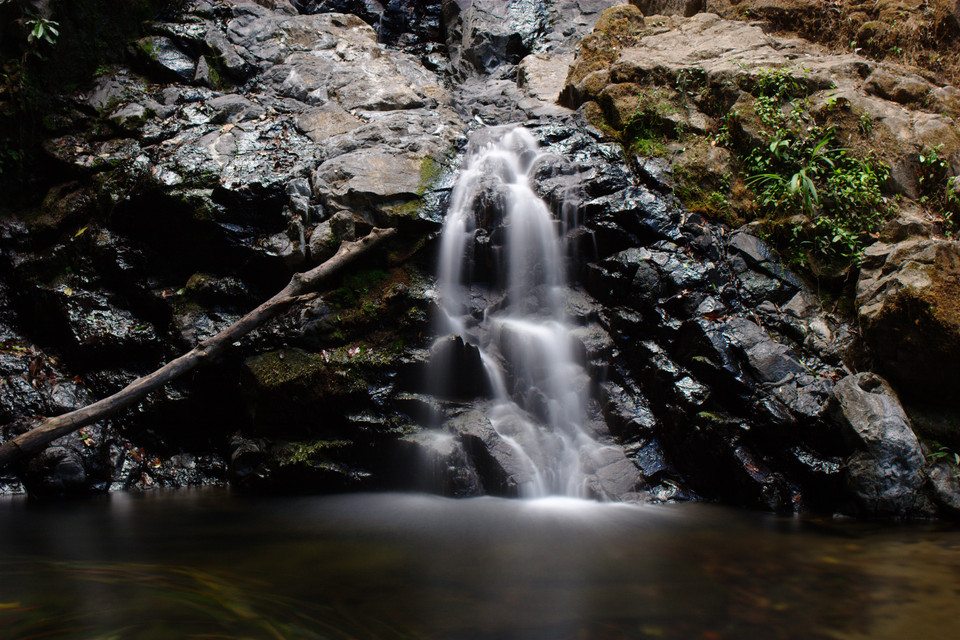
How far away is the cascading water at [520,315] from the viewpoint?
16.5ft

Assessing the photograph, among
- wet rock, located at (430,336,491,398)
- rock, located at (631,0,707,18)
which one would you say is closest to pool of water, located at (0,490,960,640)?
wet rock, located at (430,336,491,398)

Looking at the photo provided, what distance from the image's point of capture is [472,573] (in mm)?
2975

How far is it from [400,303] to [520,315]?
152 cm

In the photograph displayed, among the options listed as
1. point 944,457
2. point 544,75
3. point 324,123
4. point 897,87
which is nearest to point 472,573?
point 944,457

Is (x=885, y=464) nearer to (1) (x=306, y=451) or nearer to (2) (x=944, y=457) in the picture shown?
(2) (x=944, y=457)

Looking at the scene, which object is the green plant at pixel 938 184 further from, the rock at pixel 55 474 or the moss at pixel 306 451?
the rock at pixel 55 474

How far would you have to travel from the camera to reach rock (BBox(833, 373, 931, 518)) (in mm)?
4059

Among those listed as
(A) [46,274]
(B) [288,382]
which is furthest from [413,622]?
(A) [46,274]

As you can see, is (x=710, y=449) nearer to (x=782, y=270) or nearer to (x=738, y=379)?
(x=738, y=379)

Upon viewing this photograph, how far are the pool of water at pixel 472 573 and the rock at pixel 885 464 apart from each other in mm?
254

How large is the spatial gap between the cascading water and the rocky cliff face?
24 cm

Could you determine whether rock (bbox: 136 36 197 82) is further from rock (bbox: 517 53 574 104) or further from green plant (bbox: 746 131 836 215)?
green plant (bbox: 746 131 836 215)

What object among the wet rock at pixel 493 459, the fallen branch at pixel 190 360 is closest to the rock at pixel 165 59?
the fallen branch at pixel 190 360

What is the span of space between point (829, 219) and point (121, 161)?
30.6ft
